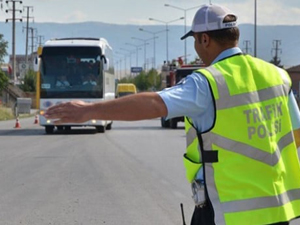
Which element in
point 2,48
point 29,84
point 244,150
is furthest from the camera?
point 29,84

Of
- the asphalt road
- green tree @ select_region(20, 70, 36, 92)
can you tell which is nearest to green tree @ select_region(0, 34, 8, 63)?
green tree @ select_region(20, 70, 36, 92)

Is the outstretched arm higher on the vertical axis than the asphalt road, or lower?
higher

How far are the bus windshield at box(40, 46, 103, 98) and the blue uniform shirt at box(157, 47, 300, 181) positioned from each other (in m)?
26.1

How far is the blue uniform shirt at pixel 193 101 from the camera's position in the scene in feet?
11.9

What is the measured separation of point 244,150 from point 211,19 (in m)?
0.71

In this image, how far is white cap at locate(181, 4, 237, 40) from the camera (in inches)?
154

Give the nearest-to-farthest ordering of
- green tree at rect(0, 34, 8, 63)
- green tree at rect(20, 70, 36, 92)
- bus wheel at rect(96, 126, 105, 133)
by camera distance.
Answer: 1. bus wheel at rect(96, 126, 105, 133)
2. green tree at rect(0, 34, 8, 63)
3. green tree at rect(20, 70, 36, 92)

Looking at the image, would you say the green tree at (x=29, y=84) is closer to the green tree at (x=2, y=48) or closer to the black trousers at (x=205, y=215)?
the green tree at (x=2, y=48)

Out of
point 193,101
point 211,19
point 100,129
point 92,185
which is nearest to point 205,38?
point 211,19

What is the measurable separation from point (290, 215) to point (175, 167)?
1332 cm

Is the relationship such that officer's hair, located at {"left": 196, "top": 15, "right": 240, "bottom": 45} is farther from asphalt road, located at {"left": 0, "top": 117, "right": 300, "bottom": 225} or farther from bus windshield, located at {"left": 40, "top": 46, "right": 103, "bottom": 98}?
bus windshield, located at {"left": 40, "top": 46, "right": 103, "bottom": 98}

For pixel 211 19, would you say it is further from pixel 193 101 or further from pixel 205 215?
pixel 205 215

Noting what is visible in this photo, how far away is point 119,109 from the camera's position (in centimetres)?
360

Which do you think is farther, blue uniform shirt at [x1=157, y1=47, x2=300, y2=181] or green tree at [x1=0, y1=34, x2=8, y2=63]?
green tree at [x1=0, y1=34, x2=8, y2=63]
